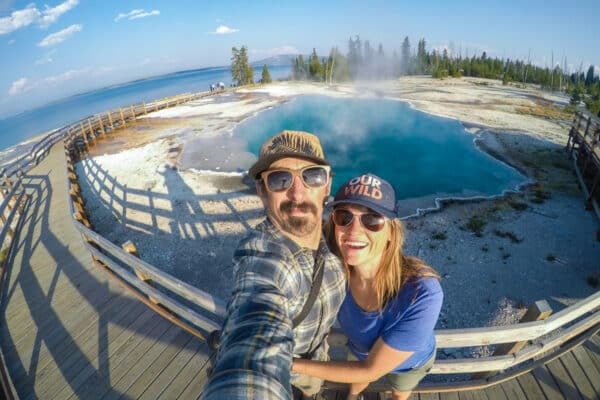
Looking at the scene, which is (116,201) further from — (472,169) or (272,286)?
(472,169)

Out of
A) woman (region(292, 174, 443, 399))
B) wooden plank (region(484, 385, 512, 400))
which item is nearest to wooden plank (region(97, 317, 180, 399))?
woman (region(292, 174, 443, 399))

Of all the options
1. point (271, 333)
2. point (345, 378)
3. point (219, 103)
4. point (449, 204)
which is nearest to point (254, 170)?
point (271, 333)

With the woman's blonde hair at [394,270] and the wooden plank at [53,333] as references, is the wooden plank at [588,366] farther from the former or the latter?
the wooden plank at [53,333]

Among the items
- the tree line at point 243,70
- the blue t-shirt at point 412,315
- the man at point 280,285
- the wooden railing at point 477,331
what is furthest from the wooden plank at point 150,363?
the tree line at point 243,70

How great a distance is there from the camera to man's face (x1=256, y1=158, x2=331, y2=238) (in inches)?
79.4

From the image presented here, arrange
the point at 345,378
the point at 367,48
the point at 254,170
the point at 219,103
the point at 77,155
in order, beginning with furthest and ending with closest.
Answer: the point at 367,48, the point at 219,103, the point at 77,155, the point at 254,170, the point at 345,378

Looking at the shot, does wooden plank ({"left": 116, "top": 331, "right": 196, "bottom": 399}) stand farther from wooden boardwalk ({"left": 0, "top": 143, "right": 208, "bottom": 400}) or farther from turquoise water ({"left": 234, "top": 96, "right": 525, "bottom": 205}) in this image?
turquoise water ({"left": 234, "top": 96, "right": 525, "bottom": 205})

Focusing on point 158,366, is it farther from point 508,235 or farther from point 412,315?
point 508,235

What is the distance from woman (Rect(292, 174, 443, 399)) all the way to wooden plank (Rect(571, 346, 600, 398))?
117 inches

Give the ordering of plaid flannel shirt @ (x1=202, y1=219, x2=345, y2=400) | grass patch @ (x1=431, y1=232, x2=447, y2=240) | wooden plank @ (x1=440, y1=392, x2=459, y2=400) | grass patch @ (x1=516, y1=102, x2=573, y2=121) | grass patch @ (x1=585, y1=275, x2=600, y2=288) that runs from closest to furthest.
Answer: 1. plaid flannel shirt @ (x1=202, y1=219, x2=345, y2=400)
2. wooden plank @ (x1=440, y1=392, x2=459, y2=400)
3. grass patch @ (x1=585, y1=275, x2=600, y2=288)
4. grass patch @ (x1=431, y1=232, x2=447, y2=240)
5. grass patch @ (x1=516, y1=102, x2=573, y2=121)

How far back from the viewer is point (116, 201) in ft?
50.3

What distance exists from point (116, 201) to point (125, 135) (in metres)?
18.8

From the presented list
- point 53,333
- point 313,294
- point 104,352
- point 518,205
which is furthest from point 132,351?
point 518,205

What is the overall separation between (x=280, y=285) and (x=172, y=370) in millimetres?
3147
